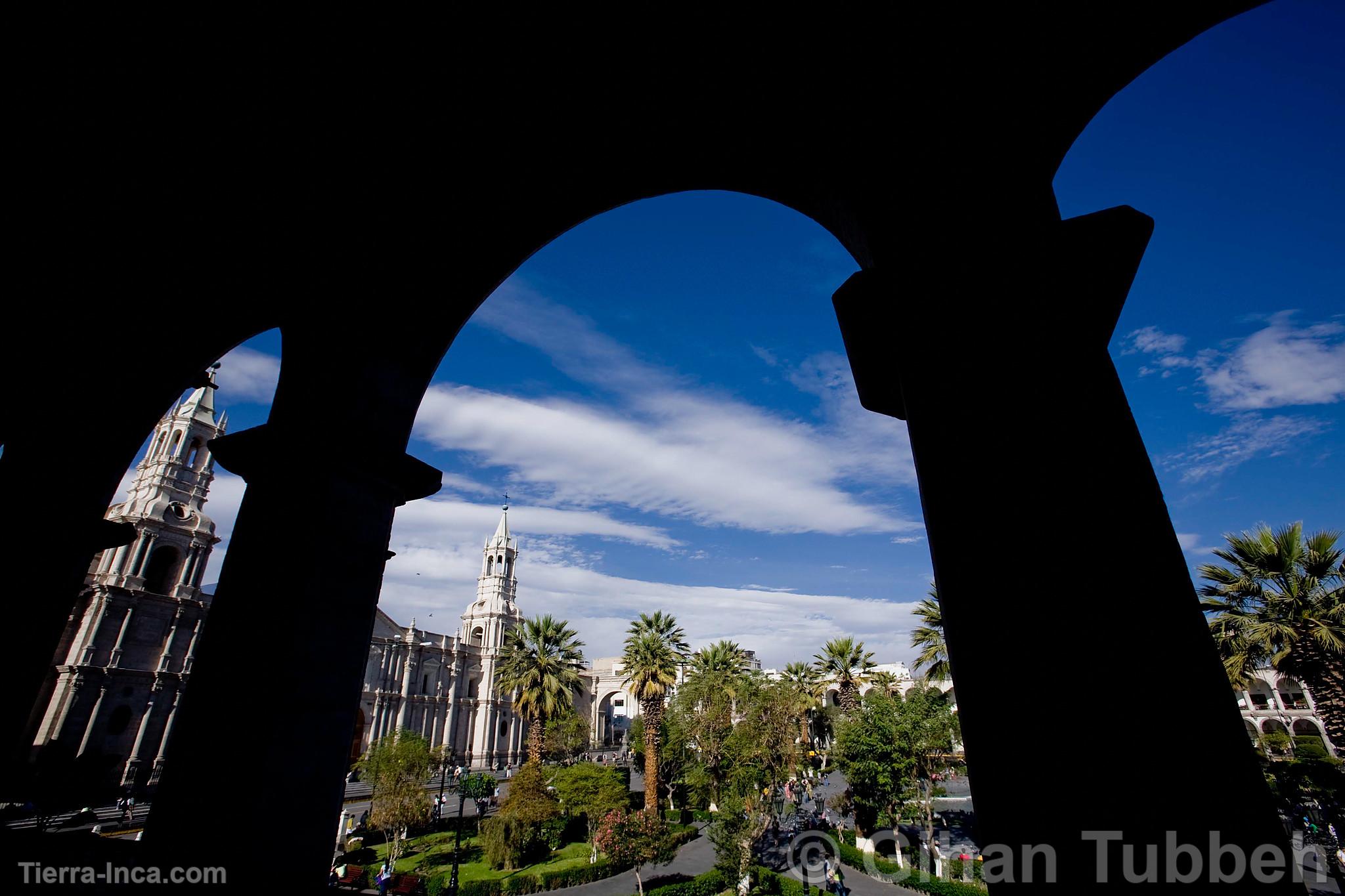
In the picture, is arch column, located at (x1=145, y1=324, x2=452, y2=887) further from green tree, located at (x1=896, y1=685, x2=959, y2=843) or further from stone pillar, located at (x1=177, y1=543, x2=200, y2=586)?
stone pillar, located at (x1=177, y1=543, x2=200, y2=586)

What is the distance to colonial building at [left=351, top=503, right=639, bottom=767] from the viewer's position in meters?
48.2

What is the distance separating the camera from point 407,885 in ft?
55.3

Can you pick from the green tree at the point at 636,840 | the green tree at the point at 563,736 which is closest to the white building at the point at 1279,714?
the green tree at the point at 636,840

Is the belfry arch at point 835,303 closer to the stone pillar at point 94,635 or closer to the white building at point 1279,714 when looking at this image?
the stone pillar at point 94,635

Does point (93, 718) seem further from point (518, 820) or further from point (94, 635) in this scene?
point (518, 820)

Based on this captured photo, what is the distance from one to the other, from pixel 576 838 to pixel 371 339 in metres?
27.3

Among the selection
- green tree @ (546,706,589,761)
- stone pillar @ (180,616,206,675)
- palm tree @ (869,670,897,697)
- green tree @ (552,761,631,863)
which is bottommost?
green tree @ (552,761,631,863)

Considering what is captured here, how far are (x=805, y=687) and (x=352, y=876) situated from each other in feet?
78.4

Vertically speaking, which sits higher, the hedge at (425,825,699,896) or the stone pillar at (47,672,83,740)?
the stone pillar at (47,672,83,740)

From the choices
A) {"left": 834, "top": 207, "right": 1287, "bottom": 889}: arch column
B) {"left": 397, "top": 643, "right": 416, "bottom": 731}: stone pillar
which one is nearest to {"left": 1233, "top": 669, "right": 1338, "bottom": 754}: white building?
{"left": 834, "top": 207, "right": 1287, "bottom": 889}: arch column

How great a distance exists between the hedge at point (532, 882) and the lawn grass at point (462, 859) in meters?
0.59

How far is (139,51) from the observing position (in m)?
4.20

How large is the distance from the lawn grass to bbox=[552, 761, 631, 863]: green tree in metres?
1.04

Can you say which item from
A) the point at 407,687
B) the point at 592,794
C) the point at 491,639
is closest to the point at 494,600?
the point at 491,639
